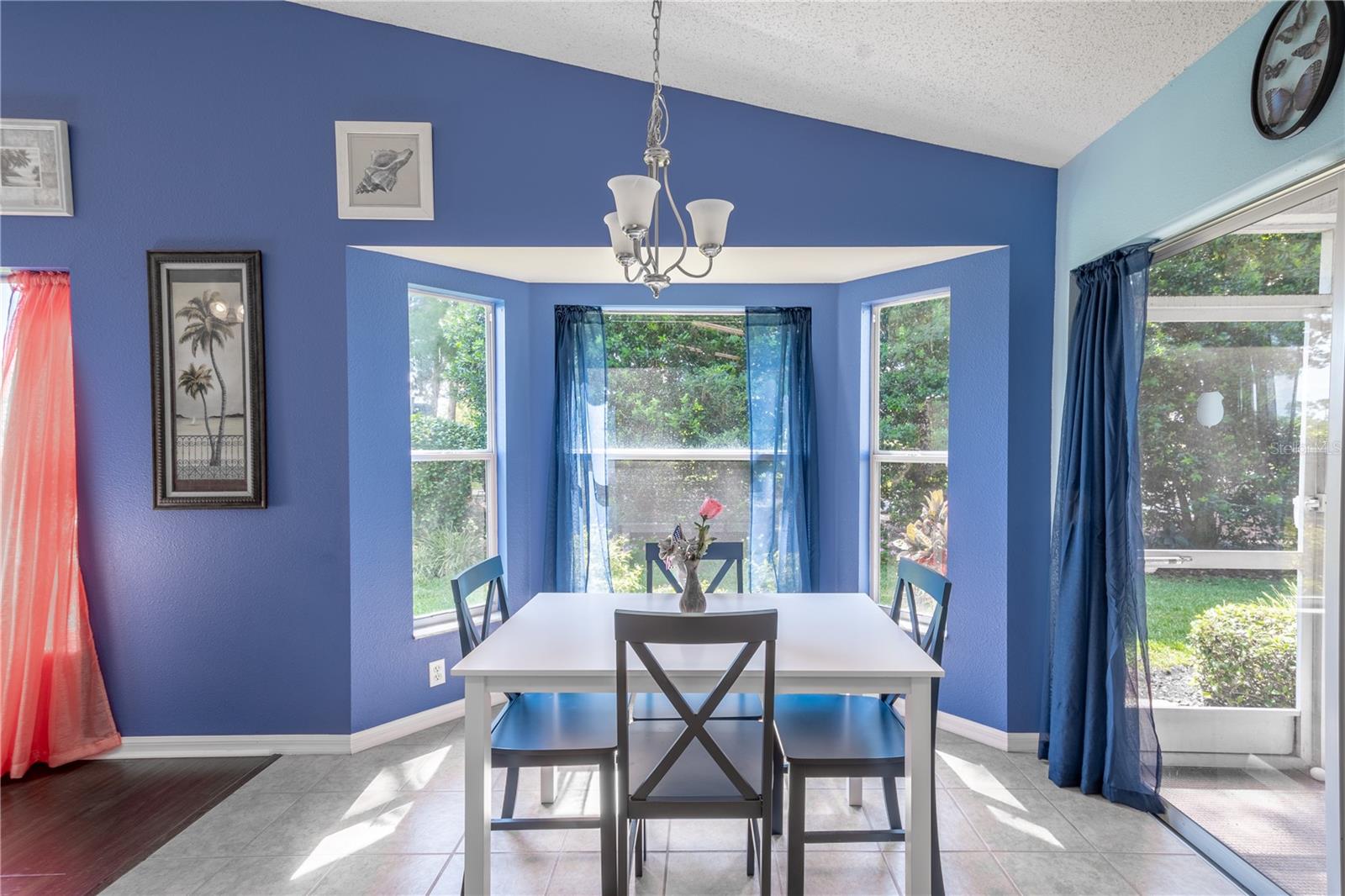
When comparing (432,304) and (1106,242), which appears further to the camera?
(432,304)

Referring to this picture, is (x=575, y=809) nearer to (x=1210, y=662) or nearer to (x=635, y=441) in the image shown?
(x=635, y=441)

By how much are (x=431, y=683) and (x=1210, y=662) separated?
10.3 ft

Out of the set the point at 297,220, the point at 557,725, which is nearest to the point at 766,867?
the point at 557,725

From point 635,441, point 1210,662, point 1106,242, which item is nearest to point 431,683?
point 635,441

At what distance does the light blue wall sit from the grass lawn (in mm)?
796

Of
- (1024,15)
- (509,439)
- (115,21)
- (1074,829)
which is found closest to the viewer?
(1024,15)

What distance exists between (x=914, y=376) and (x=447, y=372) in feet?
7.84

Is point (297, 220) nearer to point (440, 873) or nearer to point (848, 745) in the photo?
point (440, 873)

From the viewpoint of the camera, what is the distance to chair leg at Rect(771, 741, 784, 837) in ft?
Answer: 6.71

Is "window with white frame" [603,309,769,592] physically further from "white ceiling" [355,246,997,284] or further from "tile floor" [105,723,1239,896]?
"tile floor" [105,723,1239,896]

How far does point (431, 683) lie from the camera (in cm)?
308

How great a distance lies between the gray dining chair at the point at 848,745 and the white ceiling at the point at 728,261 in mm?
1455

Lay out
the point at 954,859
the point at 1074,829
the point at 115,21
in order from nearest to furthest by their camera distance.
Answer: the point at 954,859 < the point at 1074,829 < the point at 115,21

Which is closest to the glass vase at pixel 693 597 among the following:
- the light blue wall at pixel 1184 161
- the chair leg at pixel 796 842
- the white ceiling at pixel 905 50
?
the chair leg at pixel 796 842
